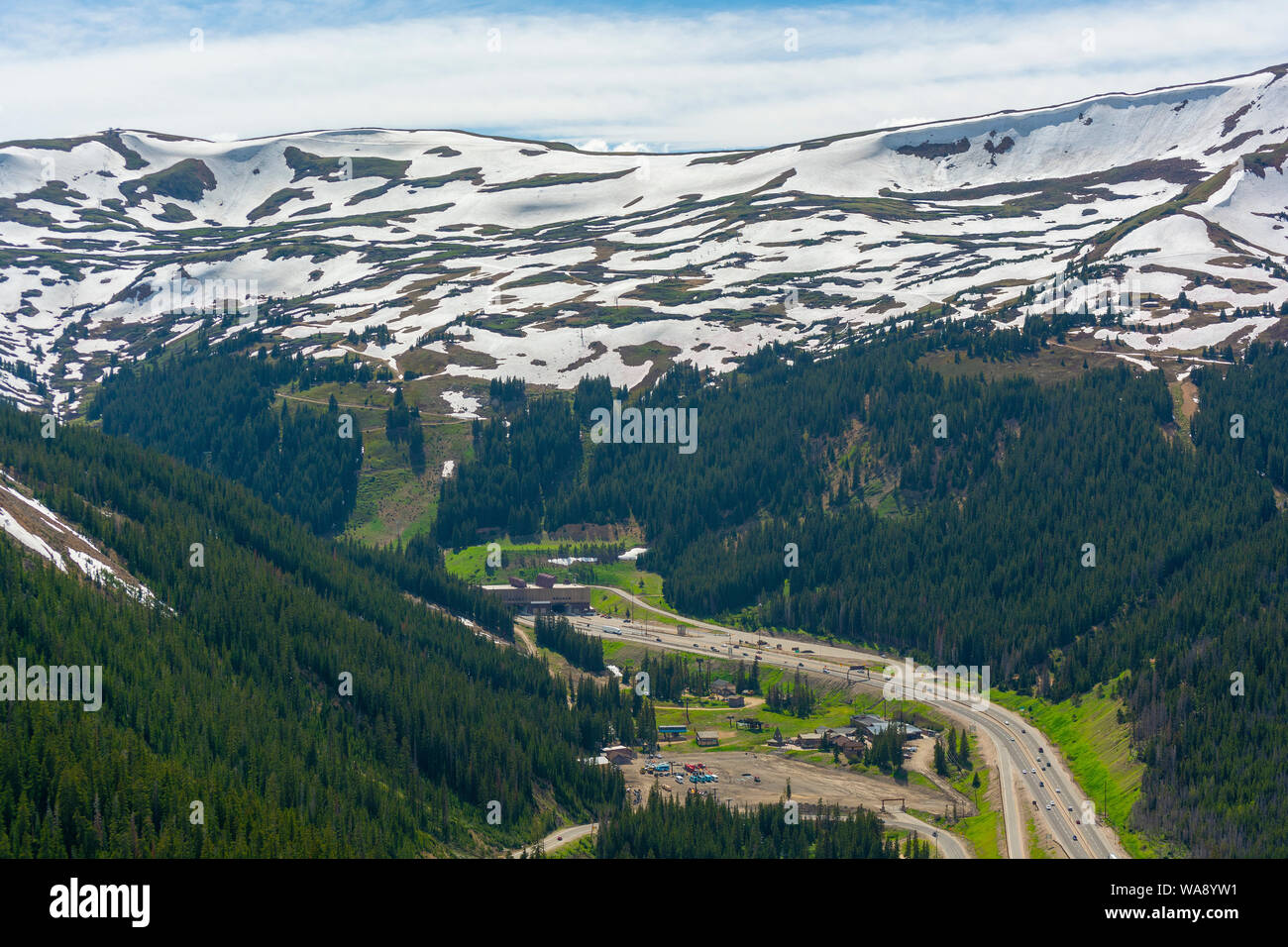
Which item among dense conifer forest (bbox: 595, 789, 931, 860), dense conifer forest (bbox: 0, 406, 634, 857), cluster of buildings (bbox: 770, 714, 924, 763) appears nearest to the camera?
dense conifer forest (bbox: 0, 406, 634, 857)

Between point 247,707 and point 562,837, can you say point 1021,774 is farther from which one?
point 247,707

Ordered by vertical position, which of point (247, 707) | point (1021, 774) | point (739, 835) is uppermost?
point (247, 707)

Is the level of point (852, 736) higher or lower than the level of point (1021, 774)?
lower

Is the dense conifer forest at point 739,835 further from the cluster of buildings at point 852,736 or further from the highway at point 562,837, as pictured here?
the cluster of buildings at point 852,736

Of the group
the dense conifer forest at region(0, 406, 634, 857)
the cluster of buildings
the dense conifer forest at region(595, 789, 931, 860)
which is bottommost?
the cluster of buildings

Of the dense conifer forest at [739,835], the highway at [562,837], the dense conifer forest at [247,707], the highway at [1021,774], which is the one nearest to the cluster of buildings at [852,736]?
the highway at [1021,774]

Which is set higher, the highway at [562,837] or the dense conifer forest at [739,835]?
the dense conifer forest at [739,835]

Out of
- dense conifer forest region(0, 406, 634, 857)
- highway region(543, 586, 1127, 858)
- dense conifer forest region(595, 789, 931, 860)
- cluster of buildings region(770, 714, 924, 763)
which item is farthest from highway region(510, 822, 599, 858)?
highway region(543, 586, 1127, 858)

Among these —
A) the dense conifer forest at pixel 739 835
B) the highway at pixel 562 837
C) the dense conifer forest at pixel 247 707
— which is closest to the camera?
the dense conifer forest at pixel 247 707

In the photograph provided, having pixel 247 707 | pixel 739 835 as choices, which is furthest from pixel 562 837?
pixel 247 707

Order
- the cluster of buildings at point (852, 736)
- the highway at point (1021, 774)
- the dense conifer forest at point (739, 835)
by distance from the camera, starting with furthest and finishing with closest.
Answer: the cluster of buildings at point (852, 736) → the highway at point (1021, 774) → the dense conifer forest at point (739, 835)

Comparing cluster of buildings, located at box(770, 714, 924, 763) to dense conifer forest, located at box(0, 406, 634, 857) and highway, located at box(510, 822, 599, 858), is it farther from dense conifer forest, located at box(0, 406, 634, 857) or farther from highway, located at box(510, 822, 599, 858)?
highway, located at box(510, 822, 599, 858)
